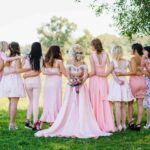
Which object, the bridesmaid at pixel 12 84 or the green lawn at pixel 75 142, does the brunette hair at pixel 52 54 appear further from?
the green lawn at pixel 75 142

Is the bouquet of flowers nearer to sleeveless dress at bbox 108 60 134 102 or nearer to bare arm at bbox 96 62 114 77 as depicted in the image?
bare arm at bbox 96 62 114 77

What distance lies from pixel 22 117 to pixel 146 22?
6.98 metres

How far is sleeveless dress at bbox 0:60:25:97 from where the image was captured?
13.9 meters

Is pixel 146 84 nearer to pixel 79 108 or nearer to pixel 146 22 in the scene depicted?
pixel 79 108

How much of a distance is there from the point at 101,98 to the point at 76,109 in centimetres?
103

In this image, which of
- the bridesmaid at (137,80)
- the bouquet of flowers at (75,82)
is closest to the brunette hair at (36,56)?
the bouquet of flowers at (75,82)

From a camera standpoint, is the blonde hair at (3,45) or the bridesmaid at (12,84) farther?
the bridesmaid at (12,84)

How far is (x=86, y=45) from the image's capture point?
131500 mm

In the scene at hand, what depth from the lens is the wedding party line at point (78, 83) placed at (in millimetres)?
12914

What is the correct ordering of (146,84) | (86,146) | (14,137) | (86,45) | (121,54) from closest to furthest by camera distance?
1. (86,146)
2. (14,137)
3. (121,54)
4. (146,84)
5. (86,45)

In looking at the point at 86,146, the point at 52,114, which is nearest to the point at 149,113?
the point at 52,114

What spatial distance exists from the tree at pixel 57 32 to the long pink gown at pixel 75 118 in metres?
120

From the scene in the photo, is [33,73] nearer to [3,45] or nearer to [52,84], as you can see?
[52,84]

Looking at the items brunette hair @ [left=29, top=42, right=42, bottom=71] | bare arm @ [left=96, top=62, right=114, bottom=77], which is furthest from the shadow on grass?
brunette hair @ [left=29, top=42, right=42, bottom=71]
